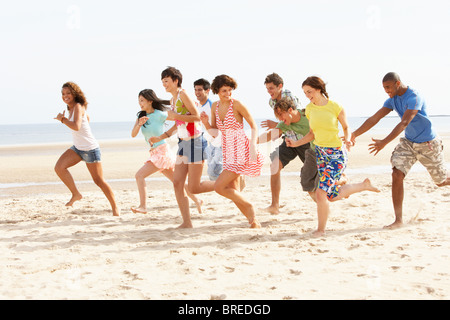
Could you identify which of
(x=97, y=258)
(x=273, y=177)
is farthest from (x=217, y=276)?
(x=273, y=177)

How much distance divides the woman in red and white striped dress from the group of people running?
11mm

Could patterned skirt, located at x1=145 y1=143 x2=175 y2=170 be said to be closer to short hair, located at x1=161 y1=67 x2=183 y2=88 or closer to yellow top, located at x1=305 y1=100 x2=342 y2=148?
short hair, located at x1=161 y1=67 x2=183 y2=88

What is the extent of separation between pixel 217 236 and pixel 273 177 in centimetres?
149

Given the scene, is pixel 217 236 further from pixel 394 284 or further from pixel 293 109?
pixel 394 284

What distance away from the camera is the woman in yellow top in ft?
17.6

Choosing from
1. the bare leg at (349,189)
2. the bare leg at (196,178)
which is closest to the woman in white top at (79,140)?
the bare leg at (196,178)

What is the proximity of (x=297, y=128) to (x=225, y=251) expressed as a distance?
2.13m

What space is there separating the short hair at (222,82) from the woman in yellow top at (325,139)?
80 cm

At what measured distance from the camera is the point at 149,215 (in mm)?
7207

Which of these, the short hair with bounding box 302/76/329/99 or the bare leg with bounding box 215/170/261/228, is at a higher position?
the short hair with bounding box 302/76/329/99

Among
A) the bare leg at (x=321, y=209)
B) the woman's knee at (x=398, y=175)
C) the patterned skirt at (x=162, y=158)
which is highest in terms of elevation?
the patterned skirt at (x=162, y=158)

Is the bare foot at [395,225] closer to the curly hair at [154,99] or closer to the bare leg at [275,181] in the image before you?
the bare leg at [275,181]

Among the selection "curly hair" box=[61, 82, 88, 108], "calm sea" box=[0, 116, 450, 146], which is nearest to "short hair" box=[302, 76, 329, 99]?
"curly hair" box=[61, 82, 88, 108]

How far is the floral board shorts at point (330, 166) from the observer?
5.48 meters
